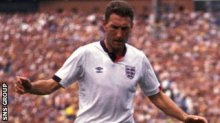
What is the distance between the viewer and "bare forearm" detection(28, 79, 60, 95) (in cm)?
498

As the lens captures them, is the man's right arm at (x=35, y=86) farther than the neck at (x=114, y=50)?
No

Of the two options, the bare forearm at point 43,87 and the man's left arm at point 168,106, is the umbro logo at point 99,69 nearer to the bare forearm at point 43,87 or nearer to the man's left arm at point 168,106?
the bare forearm at point 43,87

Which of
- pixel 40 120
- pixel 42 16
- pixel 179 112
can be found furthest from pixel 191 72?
pixel 179 112

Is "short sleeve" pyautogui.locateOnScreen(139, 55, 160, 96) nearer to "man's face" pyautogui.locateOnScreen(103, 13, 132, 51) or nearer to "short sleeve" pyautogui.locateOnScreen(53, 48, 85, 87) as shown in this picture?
"man's face" pyautogui.locateOnScreen(103, 13, 132, 51)

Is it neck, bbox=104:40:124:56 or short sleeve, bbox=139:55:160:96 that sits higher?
neck, bbox=104:40:124:56

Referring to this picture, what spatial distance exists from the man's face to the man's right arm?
442 mm

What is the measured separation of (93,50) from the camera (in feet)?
16.6

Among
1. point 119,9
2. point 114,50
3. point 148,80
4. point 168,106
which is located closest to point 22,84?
A: point 114,50

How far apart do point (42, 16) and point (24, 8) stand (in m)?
5.30

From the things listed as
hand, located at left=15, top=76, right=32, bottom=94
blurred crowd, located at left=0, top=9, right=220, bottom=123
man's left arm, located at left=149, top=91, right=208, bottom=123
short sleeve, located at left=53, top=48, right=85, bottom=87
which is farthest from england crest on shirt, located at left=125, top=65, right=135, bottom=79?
blurred crowd, located at left=0, top=9, right=220, bottom=123

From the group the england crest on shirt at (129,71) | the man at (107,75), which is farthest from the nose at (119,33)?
the england crest on shirt at (129,71)

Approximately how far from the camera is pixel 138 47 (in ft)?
69.2

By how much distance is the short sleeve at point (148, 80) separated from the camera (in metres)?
5.25

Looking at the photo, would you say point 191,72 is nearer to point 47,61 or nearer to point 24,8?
point 47,61
